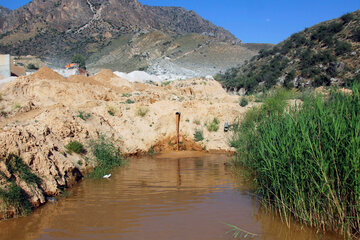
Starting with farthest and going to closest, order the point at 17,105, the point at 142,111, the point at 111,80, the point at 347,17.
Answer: the point at 347,17, the point at 111,80, the point at 142,111, the point at 17,105

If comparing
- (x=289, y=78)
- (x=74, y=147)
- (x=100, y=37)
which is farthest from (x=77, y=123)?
(x=100, y=37)

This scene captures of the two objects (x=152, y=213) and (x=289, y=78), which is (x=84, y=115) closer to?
(x=152, y=213)

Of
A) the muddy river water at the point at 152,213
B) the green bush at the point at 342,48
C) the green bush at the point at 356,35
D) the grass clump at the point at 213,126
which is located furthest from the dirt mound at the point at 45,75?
the green bush at the point at 356,35

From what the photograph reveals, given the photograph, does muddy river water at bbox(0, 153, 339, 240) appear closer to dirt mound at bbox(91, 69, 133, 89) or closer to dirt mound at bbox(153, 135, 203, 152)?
dirt mound at bbox(153, 135, 203, 152)

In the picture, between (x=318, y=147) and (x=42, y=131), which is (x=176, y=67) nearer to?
(x=42, y=131)

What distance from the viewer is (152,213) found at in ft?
19.8

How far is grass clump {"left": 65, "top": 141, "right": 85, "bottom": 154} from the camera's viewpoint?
980 centimetres

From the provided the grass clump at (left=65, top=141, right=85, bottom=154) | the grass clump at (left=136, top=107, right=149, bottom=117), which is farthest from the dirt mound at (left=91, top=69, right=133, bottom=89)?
the grass clump at (left=65, top=141, right=85, bottom=154)

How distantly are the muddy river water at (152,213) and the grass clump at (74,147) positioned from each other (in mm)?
1535

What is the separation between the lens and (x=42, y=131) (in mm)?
8758

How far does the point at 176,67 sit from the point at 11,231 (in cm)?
4677

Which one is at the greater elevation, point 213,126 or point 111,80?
point 111,80

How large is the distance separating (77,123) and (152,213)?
22.3 ft

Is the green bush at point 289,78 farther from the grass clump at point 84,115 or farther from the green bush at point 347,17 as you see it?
the grass clump at point 84,115
